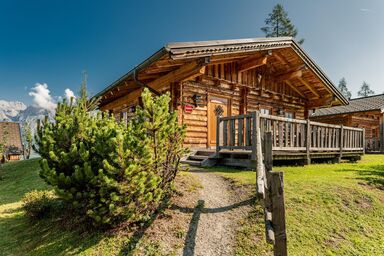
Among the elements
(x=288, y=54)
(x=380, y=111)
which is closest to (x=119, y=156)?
(x=288, y=54)

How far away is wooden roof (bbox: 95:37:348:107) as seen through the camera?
7.72 m

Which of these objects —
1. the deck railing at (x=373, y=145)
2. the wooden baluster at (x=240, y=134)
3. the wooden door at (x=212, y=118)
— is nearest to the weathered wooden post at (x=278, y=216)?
the wooden baluster at (x=240, y=134)

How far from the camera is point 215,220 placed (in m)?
4.14

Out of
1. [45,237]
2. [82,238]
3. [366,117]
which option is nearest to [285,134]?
[82,238]

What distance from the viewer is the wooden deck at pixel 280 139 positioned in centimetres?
709

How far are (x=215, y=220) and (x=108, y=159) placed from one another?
85.0 inches

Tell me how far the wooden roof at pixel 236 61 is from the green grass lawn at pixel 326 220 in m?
4.31

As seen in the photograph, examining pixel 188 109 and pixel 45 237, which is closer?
pixel 45 237

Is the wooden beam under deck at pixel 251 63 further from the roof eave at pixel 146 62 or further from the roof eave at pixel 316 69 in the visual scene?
the roof eave at pixel 146 62

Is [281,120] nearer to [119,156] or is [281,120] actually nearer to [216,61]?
[216,61]

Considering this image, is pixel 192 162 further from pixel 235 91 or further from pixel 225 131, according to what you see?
pixel 235 91

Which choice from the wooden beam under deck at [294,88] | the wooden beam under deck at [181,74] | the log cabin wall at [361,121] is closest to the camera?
the wooden beam under deck at [181,74]

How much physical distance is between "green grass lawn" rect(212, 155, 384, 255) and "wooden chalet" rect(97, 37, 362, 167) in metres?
2.05

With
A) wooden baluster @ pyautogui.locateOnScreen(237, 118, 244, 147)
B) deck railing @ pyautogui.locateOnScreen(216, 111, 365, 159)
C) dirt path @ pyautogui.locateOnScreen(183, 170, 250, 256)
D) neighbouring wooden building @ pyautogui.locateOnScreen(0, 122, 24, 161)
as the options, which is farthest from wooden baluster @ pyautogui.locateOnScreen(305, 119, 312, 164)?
neighbouring wooden building @ pyautogui.locateOnScreen(0, 122, 24, 161)
